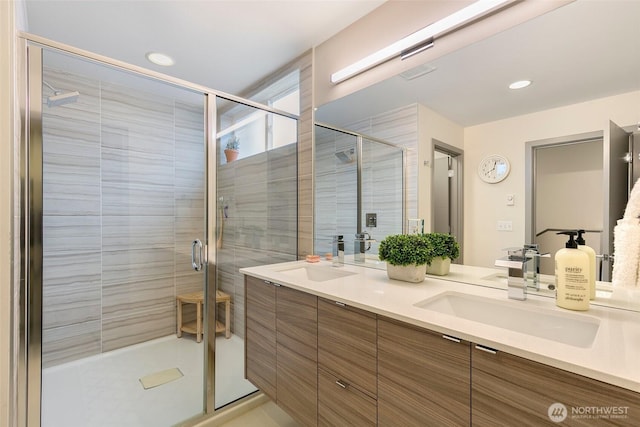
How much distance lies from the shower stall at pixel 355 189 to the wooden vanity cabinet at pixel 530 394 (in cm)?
91

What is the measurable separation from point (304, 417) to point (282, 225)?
4.07 feet

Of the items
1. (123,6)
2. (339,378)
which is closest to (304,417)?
(339,378)

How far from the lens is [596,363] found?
639 millimetres

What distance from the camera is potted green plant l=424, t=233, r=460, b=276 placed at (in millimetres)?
1470

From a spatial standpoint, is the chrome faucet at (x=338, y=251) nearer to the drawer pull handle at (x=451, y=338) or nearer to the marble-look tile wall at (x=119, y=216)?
the marble-look tile wall at (x=119, y=216)

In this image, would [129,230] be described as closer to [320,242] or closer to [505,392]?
[320,242]

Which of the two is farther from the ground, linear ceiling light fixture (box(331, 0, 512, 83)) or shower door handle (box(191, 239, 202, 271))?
linear ceiling light fixture (box(331, 0, 512, 83))

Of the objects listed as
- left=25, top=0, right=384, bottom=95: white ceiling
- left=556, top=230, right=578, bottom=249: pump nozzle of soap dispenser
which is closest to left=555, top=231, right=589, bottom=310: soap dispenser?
left=556, top=230, right=578, bottom=249: pump nozzle of soap dispenser

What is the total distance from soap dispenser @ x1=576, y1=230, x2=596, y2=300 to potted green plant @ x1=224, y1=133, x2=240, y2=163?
1921 mm

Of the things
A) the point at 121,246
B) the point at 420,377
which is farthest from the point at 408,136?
the point at 121,246

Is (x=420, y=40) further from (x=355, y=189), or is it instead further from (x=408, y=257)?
(x=408, y=257)

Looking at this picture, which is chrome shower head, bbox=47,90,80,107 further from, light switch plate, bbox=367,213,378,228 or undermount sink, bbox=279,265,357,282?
light switch plate, bbox=367,213,378,228

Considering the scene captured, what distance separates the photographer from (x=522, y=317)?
3.40 feet

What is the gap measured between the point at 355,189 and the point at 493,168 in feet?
2.76
